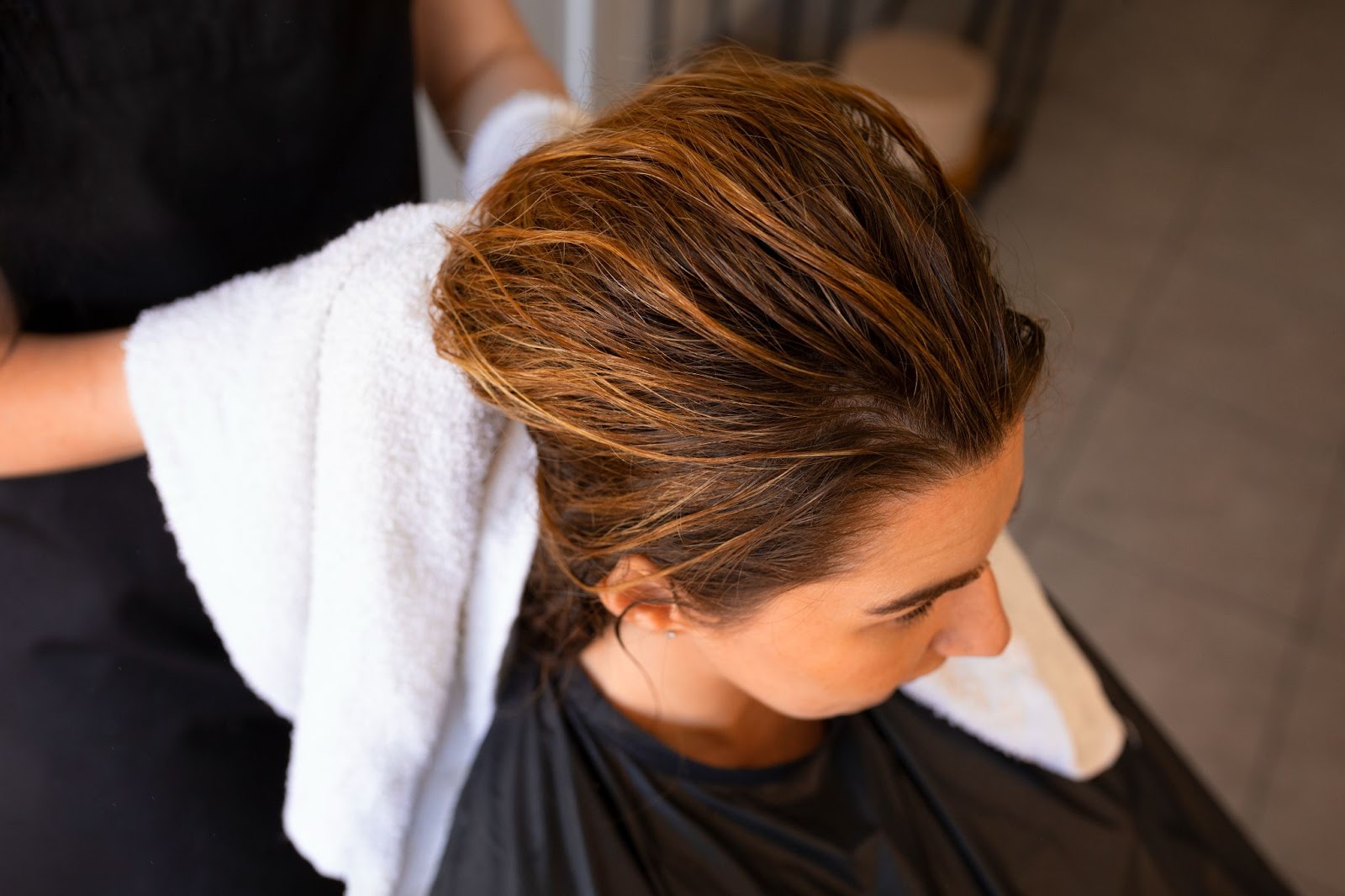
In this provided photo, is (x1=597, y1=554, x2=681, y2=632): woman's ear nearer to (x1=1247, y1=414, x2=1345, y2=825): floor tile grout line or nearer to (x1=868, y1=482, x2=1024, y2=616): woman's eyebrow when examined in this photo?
(x1=868, y1=482, x2=1024, y2=616): woman's eyebrow

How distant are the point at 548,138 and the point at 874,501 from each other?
384 millimetres

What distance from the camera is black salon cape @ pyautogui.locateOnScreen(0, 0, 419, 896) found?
0.66 m

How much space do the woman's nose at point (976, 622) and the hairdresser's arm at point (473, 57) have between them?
573 millimetres

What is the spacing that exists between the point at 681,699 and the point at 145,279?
22.8 inches

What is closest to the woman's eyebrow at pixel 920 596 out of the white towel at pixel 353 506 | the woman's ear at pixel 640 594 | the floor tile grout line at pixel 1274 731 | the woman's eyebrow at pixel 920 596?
the woman's eyebrow at pixel 920 596

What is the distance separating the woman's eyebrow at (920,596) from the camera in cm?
81

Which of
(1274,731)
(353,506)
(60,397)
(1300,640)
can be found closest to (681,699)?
(353,506)

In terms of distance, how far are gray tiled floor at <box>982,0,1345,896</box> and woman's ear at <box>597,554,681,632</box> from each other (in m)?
1.07

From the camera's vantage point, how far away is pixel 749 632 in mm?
863

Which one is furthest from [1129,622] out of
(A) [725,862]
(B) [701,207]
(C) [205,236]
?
(C) [205,236]

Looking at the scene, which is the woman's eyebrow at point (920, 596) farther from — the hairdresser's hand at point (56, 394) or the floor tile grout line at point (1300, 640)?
the floor tile grout line at point (1300, 640)

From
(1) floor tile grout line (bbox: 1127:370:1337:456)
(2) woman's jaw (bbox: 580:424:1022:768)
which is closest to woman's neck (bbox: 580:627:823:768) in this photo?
(2) woman's jaw (bbox: 580:424:1022:768)

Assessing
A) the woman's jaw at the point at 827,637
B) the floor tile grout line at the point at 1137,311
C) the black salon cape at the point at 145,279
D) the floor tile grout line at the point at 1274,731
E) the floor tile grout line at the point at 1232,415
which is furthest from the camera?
the floor tile grout line at the point at 1232,415

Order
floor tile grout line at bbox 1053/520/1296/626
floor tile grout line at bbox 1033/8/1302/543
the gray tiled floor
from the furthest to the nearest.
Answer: floor tile grout line at bbox 1033/8/1302/543, floor tile grout line at bbox 1053/520/1296/626, the gray tiled floor
